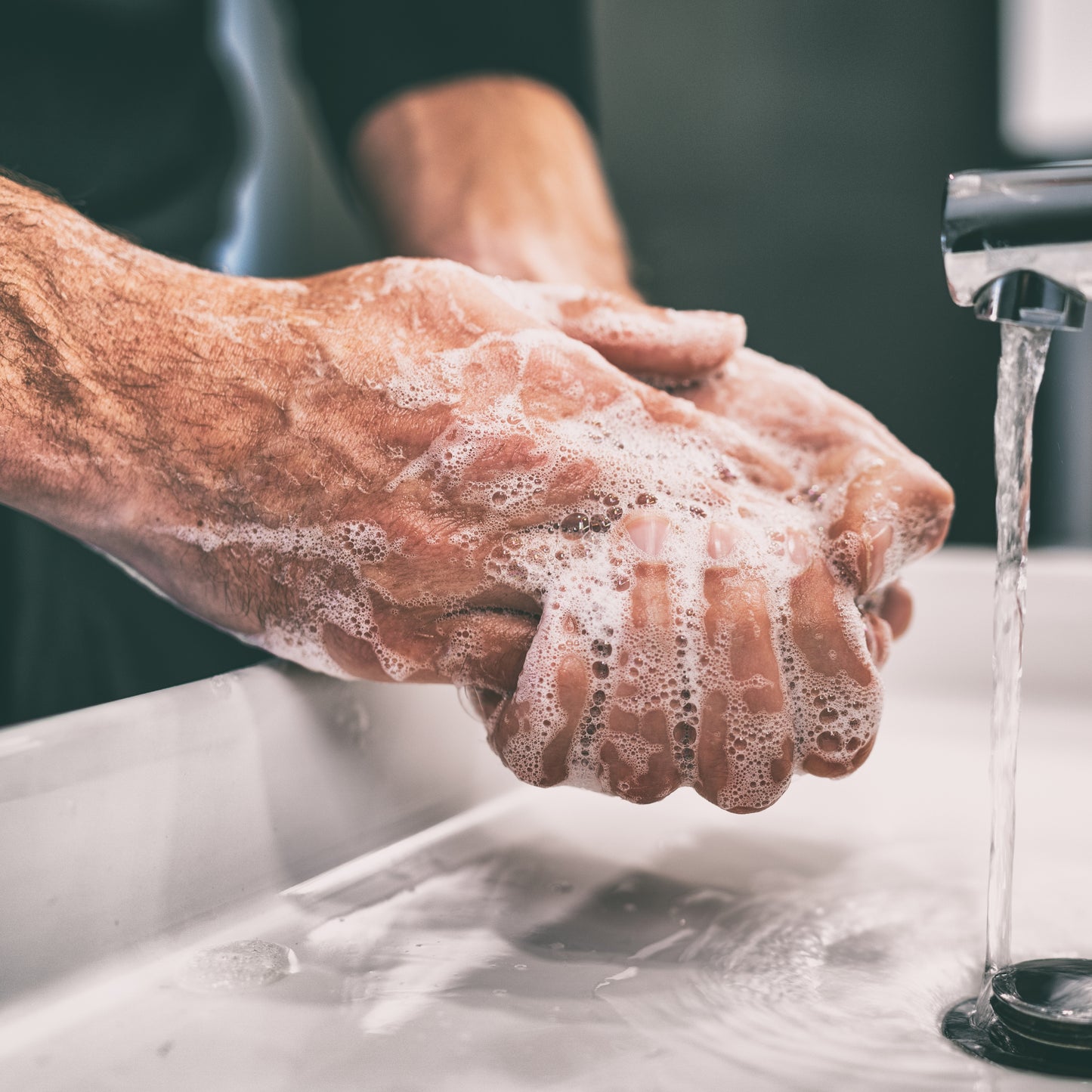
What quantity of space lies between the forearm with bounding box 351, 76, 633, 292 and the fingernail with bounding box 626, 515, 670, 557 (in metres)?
0.49

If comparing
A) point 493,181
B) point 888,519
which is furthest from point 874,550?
point 493,181

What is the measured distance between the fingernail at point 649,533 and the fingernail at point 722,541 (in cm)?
2

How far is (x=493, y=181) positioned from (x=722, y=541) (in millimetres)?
627

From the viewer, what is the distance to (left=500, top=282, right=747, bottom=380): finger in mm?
491

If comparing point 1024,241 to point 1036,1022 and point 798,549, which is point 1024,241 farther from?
point 1036,1022

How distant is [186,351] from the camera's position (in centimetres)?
46

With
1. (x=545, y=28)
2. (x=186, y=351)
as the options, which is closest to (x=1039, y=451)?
(x=545, y=28)

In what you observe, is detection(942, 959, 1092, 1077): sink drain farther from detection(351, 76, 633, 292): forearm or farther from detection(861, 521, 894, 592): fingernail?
detection(351, 76, 633, 292): forearm

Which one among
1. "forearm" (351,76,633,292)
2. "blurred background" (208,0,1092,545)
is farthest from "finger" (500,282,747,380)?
"blurred background" (208,0,1092,545)

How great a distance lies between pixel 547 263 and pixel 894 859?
55 centimetres

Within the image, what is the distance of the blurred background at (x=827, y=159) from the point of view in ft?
6.16

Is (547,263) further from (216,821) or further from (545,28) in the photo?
(216,821)

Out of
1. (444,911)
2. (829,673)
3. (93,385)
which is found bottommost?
(444,911)

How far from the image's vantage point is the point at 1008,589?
1.36 feet
